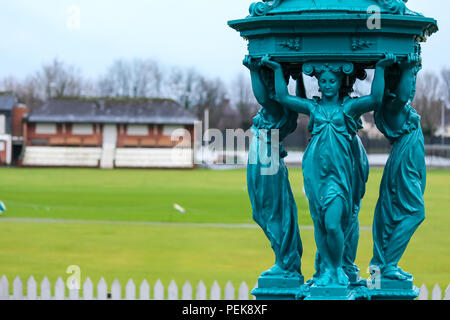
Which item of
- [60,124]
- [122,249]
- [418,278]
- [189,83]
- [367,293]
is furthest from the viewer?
[189,83]

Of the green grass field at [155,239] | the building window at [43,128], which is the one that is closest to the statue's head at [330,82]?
the green grass field at [155,239]

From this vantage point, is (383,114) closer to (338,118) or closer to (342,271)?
(338,118)

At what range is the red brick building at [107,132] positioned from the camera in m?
72.2

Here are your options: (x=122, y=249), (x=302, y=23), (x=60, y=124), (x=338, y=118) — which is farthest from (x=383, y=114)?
(x=60, y=124)

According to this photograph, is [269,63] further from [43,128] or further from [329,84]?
[43,128]

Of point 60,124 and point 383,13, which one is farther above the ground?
point 383,13

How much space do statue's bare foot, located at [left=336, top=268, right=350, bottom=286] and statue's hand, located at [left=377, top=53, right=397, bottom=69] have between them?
1.37 meters

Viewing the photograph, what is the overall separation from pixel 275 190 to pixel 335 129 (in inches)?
28.0

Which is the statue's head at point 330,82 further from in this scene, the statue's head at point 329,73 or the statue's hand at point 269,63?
the statue's hand at point 269,63

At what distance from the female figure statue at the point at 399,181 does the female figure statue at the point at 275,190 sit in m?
0.60

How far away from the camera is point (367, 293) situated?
6492 mm

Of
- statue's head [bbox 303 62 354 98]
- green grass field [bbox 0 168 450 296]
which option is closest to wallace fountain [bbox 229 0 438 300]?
statue's head [bbox 303 62 354 98]

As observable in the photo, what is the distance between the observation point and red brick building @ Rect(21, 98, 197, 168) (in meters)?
72.2

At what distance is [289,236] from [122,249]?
1267cm
